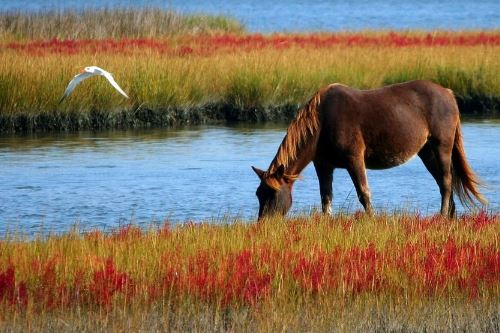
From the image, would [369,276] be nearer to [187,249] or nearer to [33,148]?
[187,249]

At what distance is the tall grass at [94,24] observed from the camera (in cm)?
2697

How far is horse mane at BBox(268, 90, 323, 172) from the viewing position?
9.35 meters

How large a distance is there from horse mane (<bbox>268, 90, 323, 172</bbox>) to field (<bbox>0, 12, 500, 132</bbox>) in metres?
8.88

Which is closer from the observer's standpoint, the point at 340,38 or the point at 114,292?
the point at 114,292

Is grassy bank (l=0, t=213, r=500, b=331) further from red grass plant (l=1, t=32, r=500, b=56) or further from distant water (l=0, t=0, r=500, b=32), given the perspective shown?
distant water (l=0, t=0, r=500, b=32)

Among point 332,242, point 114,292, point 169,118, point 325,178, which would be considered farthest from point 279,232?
point 169,118

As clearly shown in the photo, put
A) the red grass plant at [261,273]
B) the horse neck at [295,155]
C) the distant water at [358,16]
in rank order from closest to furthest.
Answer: the red grass plant at [261,273] → the horse neck at [295,155] → the distant water at [358,16]

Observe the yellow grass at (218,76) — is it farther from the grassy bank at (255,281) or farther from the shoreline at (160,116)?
the grassy bank at (255,281)

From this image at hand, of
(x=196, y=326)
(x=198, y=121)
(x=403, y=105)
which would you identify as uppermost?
(x=403, y=105)

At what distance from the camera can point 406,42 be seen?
2498 cm

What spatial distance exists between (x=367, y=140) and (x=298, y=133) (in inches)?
29.3

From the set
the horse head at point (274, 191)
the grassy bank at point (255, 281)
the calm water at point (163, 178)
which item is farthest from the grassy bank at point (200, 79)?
the grassy bank at point (255, 281)

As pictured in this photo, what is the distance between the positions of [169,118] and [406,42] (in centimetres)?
805

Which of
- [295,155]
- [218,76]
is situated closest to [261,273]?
[295,155]
